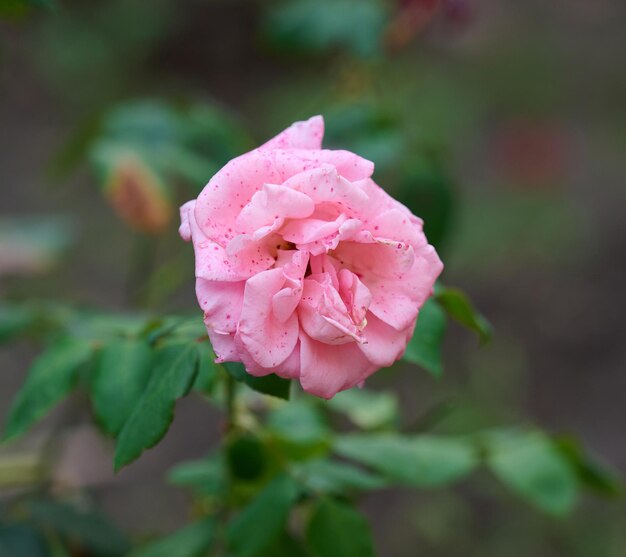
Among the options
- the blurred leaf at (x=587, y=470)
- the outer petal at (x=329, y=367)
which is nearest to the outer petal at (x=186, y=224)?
the outer petal at (x=329, y=367)

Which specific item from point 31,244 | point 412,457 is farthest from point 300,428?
point 31,244

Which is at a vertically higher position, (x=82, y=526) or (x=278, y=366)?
(x=278, y=366)

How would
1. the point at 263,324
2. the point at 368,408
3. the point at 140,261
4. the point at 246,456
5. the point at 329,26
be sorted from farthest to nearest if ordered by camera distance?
the point at 140,261 → the point at 329,26 → the point at 368,408 → the point at 246,456 → the point at 263,324

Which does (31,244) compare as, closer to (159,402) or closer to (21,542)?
(21,542)

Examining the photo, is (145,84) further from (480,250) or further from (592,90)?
(592,90)

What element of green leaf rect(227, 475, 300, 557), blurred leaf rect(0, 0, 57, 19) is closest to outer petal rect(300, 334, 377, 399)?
green leaf rect(227, 475, 300, 557)
